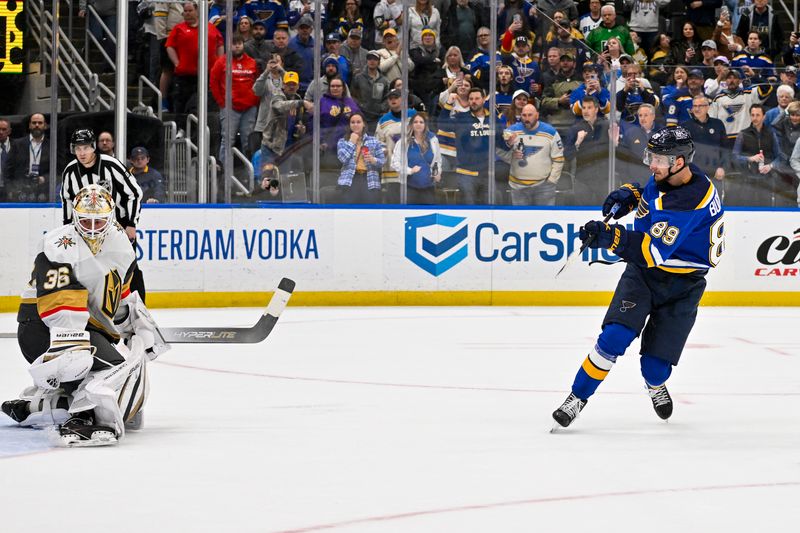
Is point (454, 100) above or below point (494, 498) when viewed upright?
above

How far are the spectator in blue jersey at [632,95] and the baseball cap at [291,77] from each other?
278 cm

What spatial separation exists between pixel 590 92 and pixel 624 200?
647 centimetres

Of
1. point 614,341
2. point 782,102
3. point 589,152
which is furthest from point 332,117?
point 614,341

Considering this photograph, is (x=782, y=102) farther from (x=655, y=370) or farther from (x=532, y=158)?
(x=655, y=370)

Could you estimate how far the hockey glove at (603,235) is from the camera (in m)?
5.02

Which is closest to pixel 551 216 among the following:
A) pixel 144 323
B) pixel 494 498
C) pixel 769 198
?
pixel 769 198

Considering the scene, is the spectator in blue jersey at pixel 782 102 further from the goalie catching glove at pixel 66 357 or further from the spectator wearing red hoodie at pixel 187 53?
the goalie catching glove at pixel 66 357

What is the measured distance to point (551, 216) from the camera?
11.7 m

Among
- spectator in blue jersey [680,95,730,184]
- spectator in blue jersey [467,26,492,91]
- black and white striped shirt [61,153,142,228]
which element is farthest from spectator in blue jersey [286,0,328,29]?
black and white striped shirt [61,153,142,228]

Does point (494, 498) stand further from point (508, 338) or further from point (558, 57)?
point (558, 57)

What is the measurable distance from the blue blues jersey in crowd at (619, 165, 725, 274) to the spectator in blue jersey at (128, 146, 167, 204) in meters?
6.37

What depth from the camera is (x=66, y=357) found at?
4746 millimetres

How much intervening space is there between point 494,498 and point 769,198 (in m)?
8.61

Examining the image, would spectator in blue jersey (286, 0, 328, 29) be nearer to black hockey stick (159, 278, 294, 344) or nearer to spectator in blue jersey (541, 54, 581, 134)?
spectator in blue jersey (541, 54, 581, 134)
